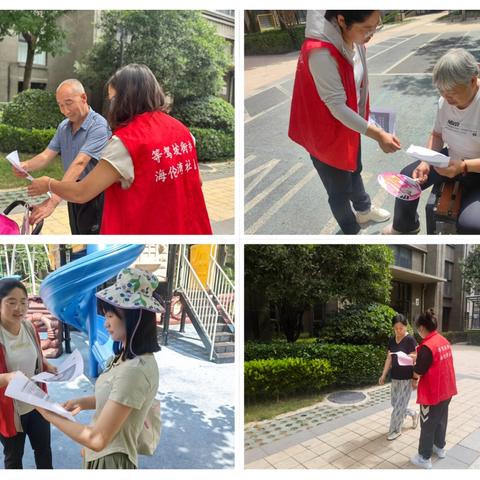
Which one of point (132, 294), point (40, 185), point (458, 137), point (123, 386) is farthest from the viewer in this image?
point (458, 137)

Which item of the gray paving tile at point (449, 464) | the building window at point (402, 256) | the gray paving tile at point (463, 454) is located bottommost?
the gray paving tile at point (449, 464)

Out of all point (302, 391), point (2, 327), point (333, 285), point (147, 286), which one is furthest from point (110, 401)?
point (333, 285)

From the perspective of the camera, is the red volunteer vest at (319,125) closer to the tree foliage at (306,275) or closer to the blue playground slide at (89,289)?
the tree foliage at (306,275)

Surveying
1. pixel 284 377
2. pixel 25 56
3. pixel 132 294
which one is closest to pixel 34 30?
pixel 25 56

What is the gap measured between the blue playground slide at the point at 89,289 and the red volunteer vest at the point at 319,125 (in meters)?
0.93

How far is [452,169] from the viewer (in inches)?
89.5

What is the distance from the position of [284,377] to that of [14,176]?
1.61m

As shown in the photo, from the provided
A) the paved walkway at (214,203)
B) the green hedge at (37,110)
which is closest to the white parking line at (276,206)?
the paved walkway at (214,203)

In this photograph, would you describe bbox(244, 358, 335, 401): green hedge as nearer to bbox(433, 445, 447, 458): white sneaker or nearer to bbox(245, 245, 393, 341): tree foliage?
bbox(245, 245, 393, 341): tree foliage

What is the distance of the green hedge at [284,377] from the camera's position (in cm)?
252

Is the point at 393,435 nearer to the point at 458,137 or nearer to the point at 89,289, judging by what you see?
the point at 458,137
